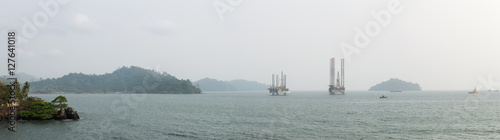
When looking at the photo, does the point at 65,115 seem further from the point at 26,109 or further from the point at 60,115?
the point at 26,109

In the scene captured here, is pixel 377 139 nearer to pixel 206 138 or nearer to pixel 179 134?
pixel 206 138

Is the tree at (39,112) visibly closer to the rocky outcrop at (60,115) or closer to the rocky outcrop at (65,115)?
the rocky outcrop at (60,115)

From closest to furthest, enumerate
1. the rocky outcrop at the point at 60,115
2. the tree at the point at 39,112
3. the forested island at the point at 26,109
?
1. the forested island at the point at 26,109
2. the tree at the point at 39,112
3. the rocky outcrop at the point at 60,115

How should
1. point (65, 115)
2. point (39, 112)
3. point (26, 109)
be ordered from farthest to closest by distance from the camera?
point (65, 115)
point (26, 109)
point (39, 112)

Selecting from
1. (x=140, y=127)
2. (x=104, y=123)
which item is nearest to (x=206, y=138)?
(x=140, y=127)

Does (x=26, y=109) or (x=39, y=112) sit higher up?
(x=26, y=109)

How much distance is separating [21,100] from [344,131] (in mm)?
61477

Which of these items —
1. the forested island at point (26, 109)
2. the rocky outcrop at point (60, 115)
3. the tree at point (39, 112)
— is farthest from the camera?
the rocky outcrop at point (60, 115)

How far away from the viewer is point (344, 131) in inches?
2188

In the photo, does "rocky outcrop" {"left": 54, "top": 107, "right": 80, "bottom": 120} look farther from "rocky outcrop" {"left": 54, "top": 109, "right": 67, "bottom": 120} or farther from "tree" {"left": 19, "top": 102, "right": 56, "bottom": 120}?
"tree" {"left": 19, "top": 102, "right": 56, "bottom": 120}

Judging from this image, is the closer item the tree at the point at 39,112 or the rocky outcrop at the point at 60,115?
the tree at the point at 39,112

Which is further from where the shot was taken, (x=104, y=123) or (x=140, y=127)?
(x=104, y=123)

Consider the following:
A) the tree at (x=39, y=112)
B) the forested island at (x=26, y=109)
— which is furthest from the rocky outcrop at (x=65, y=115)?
the tree at (x=39, y=112)

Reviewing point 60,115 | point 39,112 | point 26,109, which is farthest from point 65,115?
point 26,109
